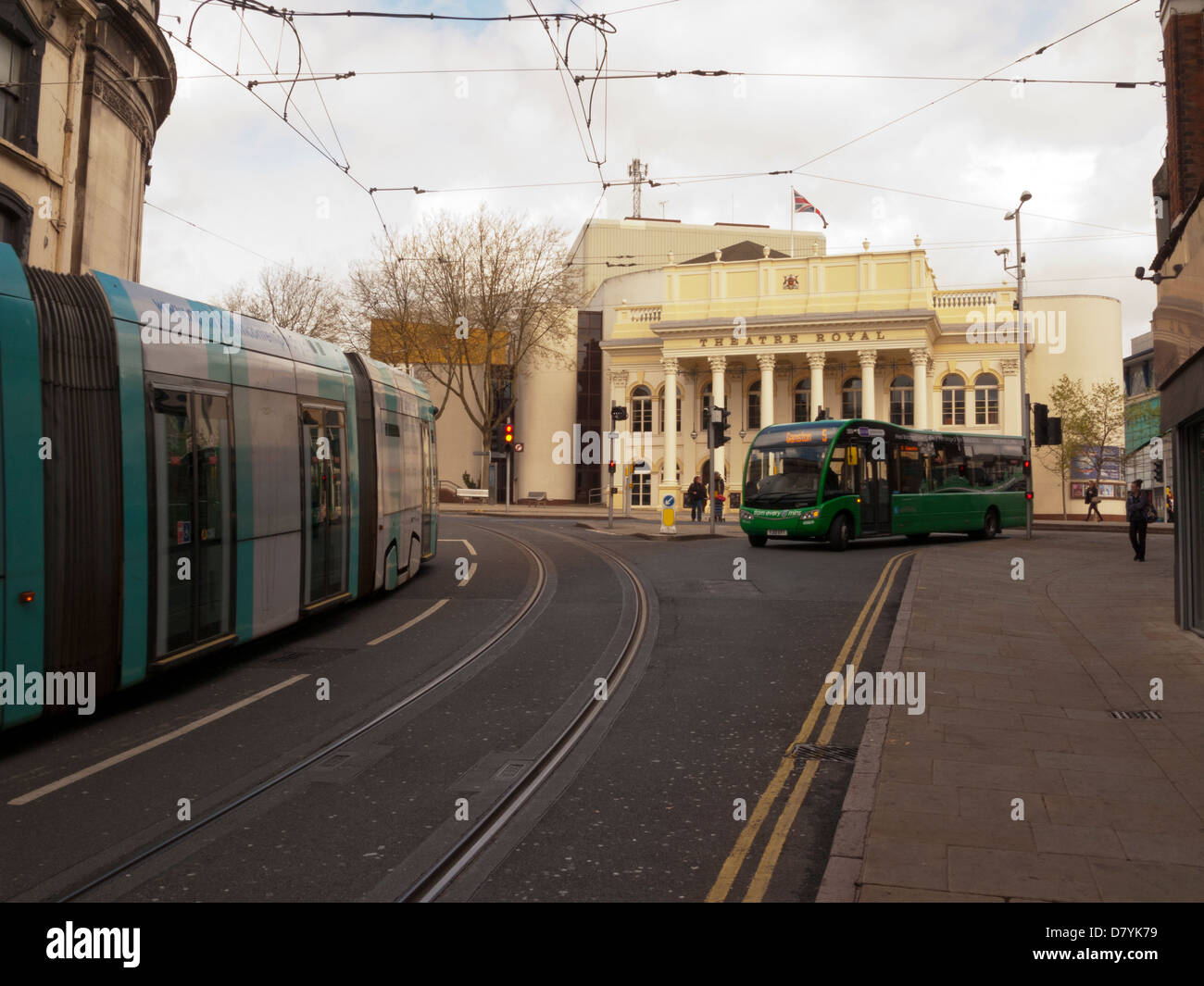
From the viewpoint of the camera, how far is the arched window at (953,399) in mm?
49812

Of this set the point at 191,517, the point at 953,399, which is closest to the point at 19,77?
the point at 191,517

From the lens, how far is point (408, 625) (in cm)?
1095

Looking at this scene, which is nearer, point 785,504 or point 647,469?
point 785,504

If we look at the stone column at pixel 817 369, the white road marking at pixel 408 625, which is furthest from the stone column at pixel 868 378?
the white road marking at pixel 408 625

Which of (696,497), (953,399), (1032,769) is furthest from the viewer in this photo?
(953,399)

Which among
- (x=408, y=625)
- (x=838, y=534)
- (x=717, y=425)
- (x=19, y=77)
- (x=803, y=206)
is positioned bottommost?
(x=408, y=625)

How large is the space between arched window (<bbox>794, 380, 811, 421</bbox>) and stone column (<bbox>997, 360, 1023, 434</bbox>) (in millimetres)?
9582

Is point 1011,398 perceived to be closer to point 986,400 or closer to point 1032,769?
point 986,400

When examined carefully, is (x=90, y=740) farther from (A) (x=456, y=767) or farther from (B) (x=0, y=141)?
(B) (x=0, y=141)

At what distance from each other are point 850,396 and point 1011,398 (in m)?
7.80

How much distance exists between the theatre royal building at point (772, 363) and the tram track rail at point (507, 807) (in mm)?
37872
